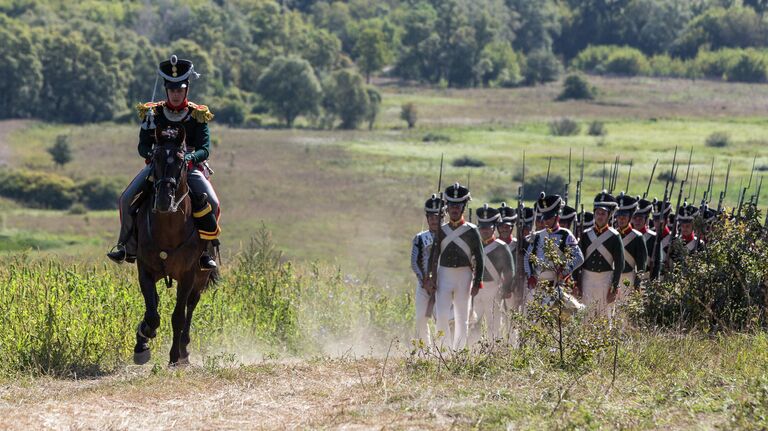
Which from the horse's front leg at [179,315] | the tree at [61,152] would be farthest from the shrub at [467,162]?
the horse's front leg at [179,315]

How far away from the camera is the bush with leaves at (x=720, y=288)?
13.3 m

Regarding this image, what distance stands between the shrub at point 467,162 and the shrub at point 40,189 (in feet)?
75.2

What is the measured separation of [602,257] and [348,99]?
9265 centimetres

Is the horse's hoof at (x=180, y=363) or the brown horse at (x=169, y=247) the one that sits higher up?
the brown horse at (x=169, y=247)

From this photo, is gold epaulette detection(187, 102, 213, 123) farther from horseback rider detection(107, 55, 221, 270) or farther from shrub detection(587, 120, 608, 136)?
shrub detection(587, 120, 608, 136)

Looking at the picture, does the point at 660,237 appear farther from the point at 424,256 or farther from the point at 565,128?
the point at 565,128

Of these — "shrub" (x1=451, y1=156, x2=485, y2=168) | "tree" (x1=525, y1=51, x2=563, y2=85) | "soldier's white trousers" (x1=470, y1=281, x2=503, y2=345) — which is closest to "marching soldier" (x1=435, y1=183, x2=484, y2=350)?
"soldier's white trousers" (x1=470, y1=281, x2=503, y2=345)

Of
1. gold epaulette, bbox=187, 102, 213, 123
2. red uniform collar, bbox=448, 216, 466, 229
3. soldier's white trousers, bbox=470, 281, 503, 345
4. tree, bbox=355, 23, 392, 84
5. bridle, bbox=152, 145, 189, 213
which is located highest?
gold epaulette, bbox=187, 102, 213, 123

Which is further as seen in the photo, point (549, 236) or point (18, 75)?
point (18, 75)

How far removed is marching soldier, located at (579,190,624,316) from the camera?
15547 mm

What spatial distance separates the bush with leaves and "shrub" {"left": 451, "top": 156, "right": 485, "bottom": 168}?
6121 centimetres

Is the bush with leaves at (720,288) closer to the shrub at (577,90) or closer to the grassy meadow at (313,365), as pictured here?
the grassy meadow at (313,365)

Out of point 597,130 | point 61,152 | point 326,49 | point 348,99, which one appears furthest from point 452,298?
point 326,49

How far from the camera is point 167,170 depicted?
12000 mm
